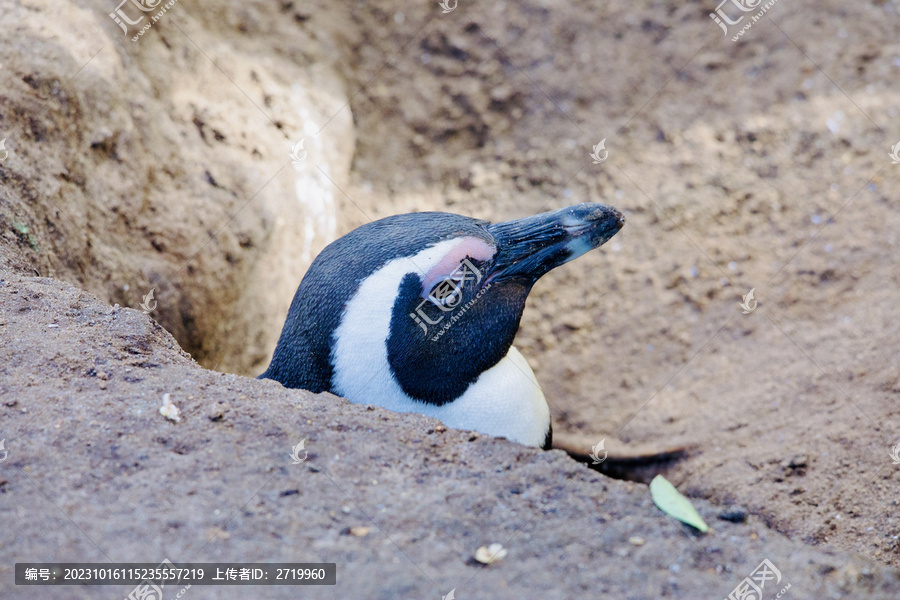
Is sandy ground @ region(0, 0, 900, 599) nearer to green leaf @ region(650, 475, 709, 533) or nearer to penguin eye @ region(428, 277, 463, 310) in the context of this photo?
green leaf @ region(650, 475, 709, 533)

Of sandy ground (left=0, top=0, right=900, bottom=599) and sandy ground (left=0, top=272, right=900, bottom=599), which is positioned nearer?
sandy ground (left=0, top=272, right=900, bottom=599)

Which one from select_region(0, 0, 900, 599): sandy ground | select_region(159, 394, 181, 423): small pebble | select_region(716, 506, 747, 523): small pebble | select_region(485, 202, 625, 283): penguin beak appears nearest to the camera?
select_region(0, 0, 900, 599): sandy ground

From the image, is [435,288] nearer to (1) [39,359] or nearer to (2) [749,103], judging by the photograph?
(1) [39,359]

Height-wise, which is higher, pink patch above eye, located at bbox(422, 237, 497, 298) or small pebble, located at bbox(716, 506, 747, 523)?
pink patch above eye, located at bbox(422, 237, 497, 298)

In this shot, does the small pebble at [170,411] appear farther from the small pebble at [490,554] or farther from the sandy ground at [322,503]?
the small pebble at [490,554]

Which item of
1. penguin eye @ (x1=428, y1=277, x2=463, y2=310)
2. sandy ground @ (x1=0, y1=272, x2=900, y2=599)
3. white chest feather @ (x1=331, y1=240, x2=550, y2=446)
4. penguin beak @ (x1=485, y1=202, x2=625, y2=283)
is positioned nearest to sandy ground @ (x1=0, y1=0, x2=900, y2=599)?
sandy ground @ (x1=0, y1=272, x2=900, y2=599)

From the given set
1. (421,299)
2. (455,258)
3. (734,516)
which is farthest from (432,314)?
(734,516)

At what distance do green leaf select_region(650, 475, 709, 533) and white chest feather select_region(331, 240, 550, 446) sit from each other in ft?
2.72

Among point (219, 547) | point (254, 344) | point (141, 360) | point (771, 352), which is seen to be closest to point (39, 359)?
point (141, 360)

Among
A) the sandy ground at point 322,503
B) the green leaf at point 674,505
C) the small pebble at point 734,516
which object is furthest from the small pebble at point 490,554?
the small pebble at point 734,516

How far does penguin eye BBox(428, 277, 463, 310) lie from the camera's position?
253 cm

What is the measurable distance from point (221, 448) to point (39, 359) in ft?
2.45

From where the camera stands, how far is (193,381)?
2.19 metres

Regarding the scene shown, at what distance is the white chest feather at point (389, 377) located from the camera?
2.48 meters
